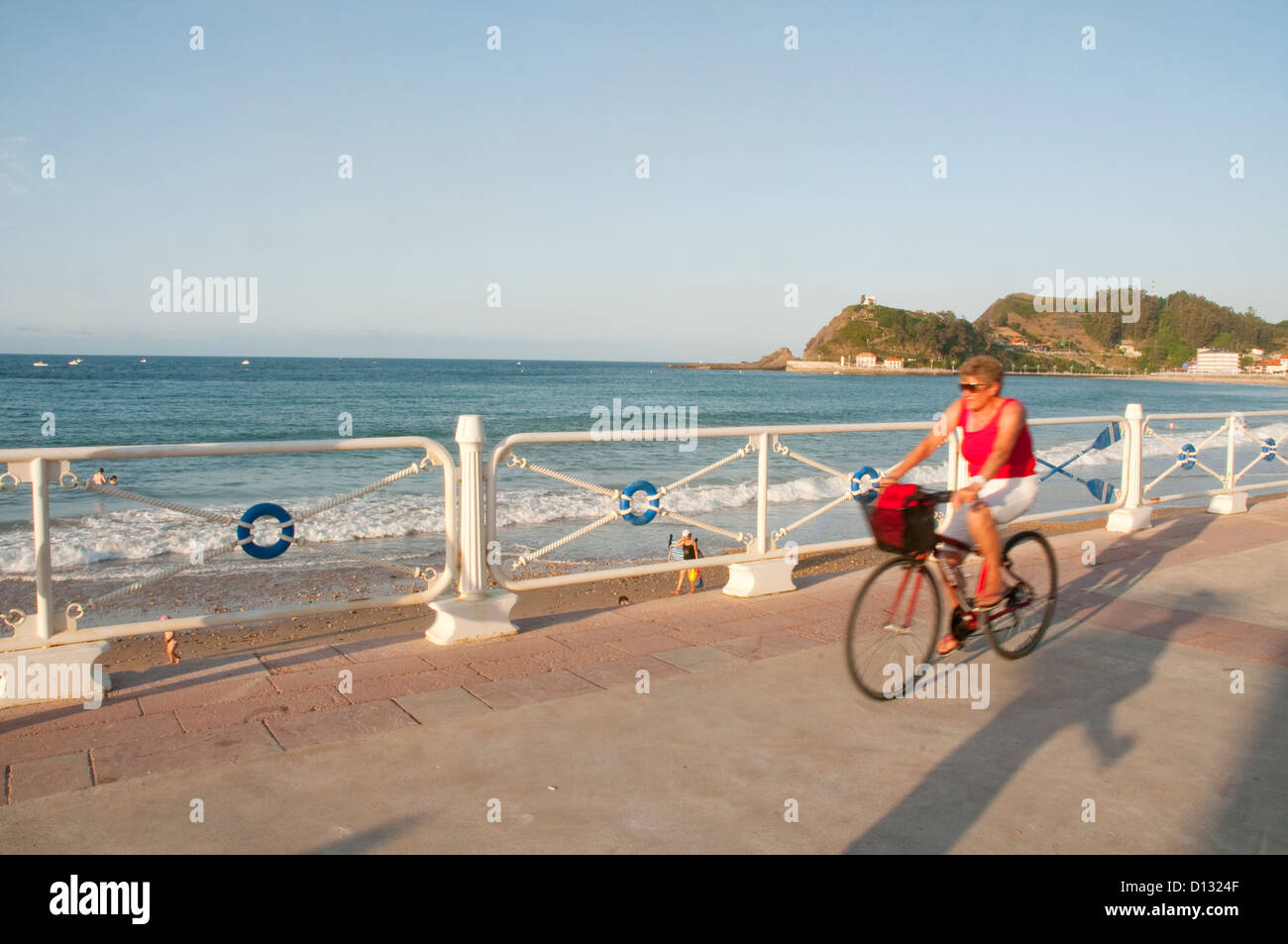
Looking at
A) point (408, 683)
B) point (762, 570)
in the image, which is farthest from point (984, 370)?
point (408, 683)

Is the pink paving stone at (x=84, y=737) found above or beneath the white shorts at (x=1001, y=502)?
beneath

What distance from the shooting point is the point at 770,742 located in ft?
13.3

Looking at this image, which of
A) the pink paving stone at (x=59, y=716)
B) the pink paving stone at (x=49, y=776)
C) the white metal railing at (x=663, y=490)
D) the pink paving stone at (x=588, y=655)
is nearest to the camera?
the pink paving stone at (x=49, y=776)

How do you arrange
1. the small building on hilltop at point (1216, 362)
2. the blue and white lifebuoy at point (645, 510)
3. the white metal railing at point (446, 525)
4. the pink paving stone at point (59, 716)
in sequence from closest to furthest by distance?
1. the pink paving stone at point (59, 716)
2. the white metal railing at point (446, 525)
3. the blue and white lifebuoy at point (645, 510)
4. the small building on hilltop at point (1216, 362)

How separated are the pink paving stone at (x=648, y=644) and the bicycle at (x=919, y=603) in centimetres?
129

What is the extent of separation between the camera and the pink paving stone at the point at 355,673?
4.80 m

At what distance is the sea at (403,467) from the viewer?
12.8m

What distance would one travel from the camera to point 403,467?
2722 centimetres

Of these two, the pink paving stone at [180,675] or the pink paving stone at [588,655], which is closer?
the pink paving stone at [180,675]

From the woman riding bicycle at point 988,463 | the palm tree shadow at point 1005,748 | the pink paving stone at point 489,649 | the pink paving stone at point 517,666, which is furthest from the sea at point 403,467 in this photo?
the palm tree shadow at point 1005,748

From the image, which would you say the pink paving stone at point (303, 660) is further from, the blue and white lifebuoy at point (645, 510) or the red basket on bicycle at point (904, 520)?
the red basket on bicycle at point (904, 520)

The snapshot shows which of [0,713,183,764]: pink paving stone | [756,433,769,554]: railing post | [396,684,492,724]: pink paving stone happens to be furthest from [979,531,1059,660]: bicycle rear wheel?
[0,713,183,764]: pink paving stone

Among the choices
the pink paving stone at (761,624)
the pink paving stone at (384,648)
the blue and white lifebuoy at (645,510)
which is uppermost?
the blue and white lifebuoy at (645,510)
